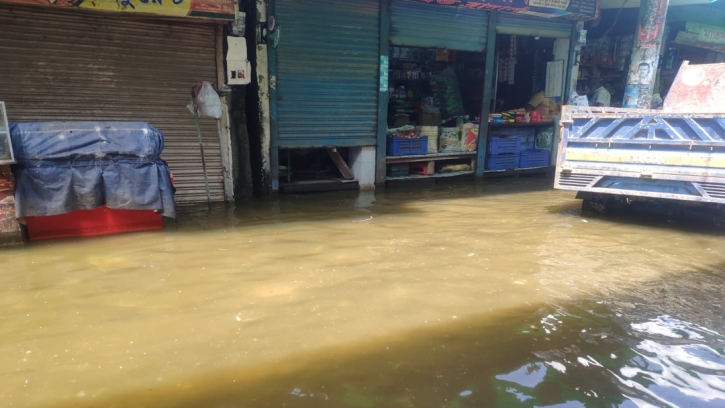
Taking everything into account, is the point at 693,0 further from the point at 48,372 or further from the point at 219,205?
the point at 48,372

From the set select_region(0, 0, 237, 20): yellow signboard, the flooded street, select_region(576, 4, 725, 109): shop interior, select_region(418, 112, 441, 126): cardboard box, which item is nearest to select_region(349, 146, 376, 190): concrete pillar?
select_region(418, 112, 441, 126): cardboard box

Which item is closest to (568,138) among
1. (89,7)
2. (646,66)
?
(646,66)

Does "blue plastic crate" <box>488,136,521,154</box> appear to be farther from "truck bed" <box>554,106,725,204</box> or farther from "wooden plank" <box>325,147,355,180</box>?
"truck bed" <box>554,106,725,204</box>

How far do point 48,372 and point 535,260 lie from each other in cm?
427

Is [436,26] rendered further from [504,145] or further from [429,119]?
[504,145]

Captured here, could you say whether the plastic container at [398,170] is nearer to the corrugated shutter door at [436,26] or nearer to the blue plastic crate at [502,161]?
the blue plastic crate at [502,161]

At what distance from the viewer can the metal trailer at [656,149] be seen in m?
5.59

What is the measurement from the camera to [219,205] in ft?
25.2

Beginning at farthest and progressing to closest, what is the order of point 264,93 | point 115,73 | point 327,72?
point 327,72
point 264,93
point 115,73

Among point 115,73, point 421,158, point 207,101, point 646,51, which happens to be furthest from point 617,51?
point 115,73

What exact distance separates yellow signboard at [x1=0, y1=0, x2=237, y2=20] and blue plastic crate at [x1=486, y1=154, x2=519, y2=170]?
672cm

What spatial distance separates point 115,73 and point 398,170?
18.5 ft

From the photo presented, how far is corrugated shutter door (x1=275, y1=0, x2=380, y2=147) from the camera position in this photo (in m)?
8.20

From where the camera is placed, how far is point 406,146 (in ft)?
32.0
